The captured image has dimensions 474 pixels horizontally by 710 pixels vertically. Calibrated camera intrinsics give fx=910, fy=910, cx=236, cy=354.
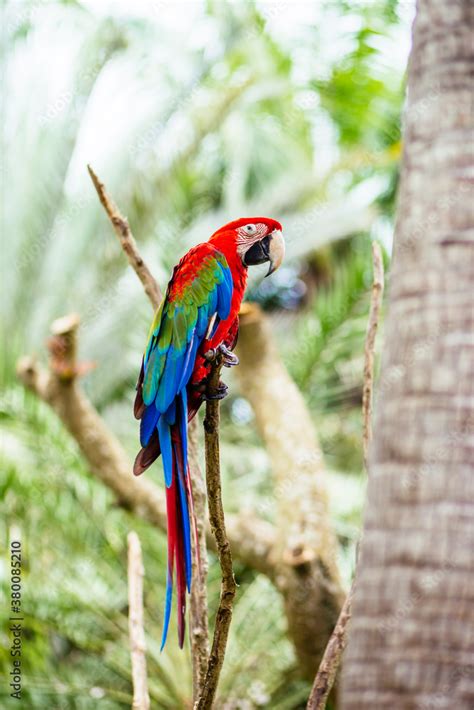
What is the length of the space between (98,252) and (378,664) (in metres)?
3.70

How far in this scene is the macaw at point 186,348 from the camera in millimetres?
1738

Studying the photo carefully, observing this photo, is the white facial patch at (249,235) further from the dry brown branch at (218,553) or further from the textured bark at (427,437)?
the textured bark at (427,437)

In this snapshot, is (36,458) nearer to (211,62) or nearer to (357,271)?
(357,271)

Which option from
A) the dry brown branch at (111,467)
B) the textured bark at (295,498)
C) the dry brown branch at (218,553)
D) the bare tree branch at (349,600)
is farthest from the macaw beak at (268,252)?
the dry brown branch at (111,467)

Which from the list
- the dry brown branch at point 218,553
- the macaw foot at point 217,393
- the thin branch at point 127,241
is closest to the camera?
the dry brown branch at point 218,553

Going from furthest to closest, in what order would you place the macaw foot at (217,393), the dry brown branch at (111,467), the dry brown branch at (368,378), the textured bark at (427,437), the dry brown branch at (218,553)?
the dry brown branch at (111,467) → the dry brown branch at (368,378) → the macaw foot at (217,393) → the dry brown branch at (218,553) → the textured bark at (427,437)

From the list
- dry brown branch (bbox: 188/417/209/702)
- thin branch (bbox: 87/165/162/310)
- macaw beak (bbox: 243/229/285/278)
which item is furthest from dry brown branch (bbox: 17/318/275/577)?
macaw beak (bbox: 243/229/285/278)

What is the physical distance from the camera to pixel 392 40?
4.96 m

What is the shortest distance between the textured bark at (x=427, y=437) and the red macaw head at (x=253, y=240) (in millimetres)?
787

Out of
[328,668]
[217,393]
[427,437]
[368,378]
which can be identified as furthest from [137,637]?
[427,437]

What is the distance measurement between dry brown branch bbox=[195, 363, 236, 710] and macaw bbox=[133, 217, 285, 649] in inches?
3.1

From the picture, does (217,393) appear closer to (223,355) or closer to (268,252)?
(223,355)

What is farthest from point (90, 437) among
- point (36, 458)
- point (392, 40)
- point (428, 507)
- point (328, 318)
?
point (392, 40)

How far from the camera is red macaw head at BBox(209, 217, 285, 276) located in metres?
2.02
